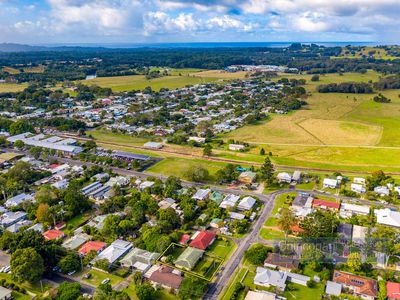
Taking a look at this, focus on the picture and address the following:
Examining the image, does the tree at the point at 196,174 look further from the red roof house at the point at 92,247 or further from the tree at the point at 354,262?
the tree at the point at 354,262

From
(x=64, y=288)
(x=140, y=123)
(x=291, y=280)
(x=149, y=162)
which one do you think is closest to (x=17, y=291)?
(x=64, y=288)

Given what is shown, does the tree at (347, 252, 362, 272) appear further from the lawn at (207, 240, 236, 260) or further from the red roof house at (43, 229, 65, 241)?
the red roof house at (43, 229, 65, 241)

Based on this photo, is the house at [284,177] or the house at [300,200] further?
the house at [284,177]

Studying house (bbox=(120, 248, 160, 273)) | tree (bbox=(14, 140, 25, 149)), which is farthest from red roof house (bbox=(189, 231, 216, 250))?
tree (bbox=(14, 140, 25, 149))

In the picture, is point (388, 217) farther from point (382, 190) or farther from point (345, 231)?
point (382, 190)

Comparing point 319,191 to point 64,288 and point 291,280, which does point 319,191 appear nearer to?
point 291,280

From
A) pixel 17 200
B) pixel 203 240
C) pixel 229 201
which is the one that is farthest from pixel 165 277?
pixel 17 200

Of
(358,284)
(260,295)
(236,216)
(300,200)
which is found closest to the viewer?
(260,295)

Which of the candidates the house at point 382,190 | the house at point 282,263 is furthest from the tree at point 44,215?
the house at point 382,190
